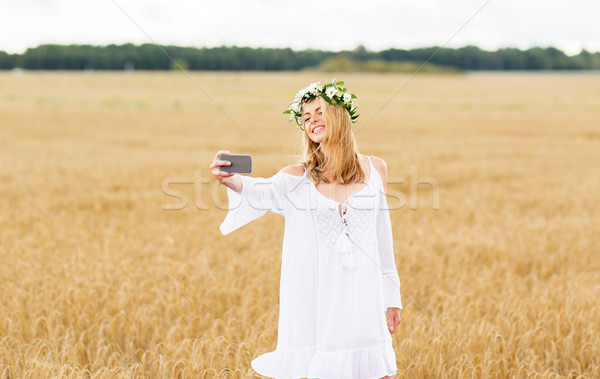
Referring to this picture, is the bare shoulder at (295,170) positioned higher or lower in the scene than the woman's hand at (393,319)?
higher

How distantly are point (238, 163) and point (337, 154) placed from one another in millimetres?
520

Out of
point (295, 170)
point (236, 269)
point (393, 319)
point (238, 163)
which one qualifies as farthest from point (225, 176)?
point (236, 269)

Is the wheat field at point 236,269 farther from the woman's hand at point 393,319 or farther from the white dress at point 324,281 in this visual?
the woman's hand at point 393,319

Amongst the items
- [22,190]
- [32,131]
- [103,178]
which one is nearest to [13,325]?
[22,190]

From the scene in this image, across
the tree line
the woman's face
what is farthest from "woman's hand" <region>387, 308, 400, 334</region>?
the tree line

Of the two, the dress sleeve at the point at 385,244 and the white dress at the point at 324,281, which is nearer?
the white dress at the point at 324,281

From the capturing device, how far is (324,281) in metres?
2.59

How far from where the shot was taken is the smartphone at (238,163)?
88.8 inches

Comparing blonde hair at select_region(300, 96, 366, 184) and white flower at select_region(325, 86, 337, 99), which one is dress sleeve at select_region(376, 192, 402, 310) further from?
white flower at select_region(325, 86, 337, 99)

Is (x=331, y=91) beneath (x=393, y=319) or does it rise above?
above

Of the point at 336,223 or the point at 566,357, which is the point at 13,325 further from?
the point at 566,357

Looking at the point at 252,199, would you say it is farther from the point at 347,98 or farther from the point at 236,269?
the point at 236,269

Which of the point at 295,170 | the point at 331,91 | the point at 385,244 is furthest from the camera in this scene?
Result: the point at 385,244

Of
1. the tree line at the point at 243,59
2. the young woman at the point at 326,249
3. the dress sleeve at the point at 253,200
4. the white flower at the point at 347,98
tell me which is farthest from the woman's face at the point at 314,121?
the tree line at the point at 243,59
